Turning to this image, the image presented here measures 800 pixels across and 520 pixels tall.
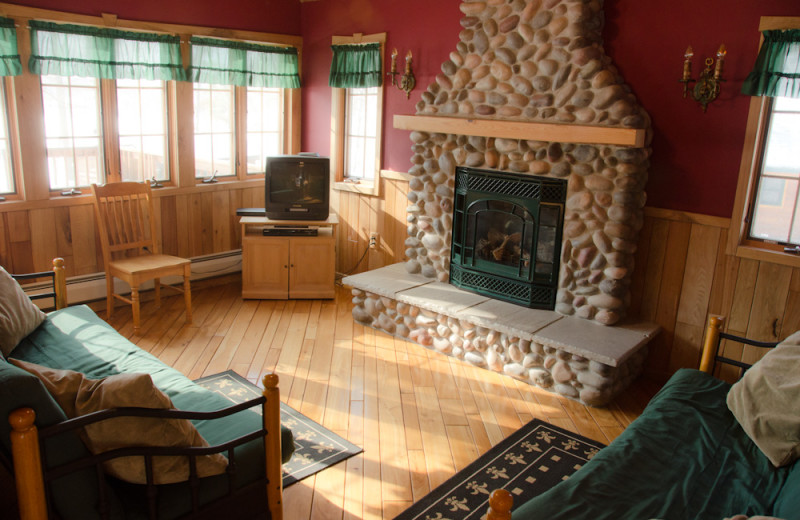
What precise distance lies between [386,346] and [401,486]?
5.69 ft

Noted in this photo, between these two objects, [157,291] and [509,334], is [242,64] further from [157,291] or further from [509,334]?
[509,334]

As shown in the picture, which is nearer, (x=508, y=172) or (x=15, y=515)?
(x=15, y=515)

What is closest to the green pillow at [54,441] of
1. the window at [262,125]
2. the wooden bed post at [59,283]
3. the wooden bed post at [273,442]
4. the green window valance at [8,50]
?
the wooden bed post at [273,442]

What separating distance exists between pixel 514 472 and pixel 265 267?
313cm

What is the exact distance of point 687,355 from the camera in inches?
164

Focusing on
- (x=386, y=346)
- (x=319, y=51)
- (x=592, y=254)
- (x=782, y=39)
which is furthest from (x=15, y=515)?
(x=319, y=51)

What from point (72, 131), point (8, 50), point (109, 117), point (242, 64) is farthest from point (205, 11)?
point (8, 50)

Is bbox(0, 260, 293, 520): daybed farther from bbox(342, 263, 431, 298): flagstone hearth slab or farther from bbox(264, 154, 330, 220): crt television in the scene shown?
bbox(264, 154, 330, 220): crt television

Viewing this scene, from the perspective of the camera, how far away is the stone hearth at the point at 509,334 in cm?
388

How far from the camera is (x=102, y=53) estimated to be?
483 centimetres

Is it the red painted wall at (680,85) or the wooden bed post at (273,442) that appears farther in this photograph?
the red painted wall at (680,85)

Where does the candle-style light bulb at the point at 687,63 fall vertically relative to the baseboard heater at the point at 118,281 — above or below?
above

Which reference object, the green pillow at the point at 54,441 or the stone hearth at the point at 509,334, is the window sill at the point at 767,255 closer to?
the stone hearth at the point at 509,334

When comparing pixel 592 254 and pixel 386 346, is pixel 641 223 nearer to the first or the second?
pixel 592 254
